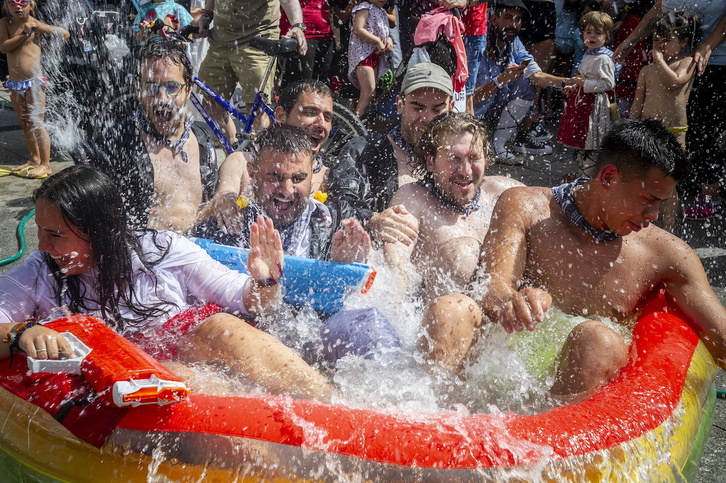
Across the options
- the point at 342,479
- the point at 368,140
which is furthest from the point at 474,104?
the point at 342,479

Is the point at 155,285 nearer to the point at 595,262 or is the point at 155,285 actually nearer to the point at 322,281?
the point at 322,281

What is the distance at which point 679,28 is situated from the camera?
4.76 m

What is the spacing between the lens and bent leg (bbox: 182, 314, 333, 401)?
2.30 m

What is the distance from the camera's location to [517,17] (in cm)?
596

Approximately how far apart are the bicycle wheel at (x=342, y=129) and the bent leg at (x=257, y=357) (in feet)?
9.33

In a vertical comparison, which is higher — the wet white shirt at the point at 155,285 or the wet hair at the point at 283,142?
the wet hair at the point at 283,142

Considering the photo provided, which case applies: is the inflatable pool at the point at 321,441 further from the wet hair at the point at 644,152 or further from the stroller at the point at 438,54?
the stroller at the point at 438,54

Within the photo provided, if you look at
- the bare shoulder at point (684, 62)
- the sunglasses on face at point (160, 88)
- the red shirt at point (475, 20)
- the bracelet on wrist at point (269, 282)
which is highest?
the red shirt at point (475, 20)

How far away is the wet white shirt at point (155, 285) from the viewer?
2332 mm

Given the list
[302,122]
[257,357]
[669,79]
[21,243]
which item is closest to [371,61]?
[302,122]

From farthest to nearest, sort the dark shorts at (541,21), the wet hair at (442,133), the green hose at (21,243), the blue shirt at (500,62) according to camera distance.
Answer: the dark shorts at (541,21), the blue shirt at (500,62), the green hose at (21,243), the wet hair at (442,133)

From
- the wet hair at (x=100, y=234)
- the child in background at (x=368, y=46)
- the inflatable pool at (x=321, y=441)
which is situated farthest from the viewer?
the child in background at (x=368, y=46)

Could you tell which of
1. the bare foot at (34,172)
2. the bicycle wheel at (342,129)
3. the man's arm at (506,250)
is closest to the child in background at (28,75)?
the bare foot at (34,172)

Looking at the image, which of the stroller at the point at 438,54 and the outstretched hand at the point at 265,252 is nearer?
the outstretched hand at the point at 265,252
